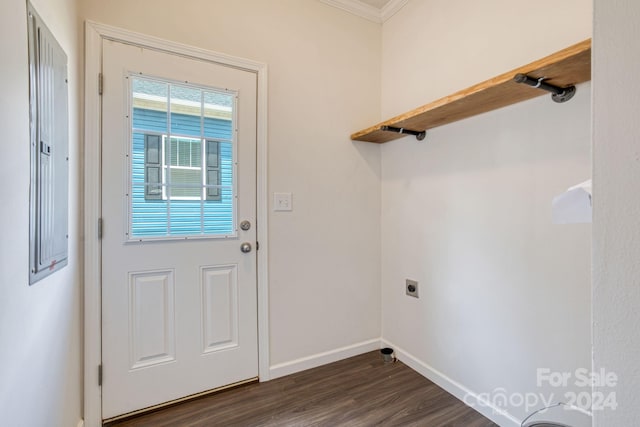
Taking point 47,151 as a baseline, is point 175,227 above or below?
below

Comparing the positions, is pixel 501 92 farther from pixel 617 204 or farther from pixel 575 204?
pixel 617 204

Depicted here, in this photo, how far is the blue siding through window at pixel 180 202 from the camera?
157 cm

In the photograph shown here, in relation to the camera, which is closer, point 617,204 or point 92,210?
point 617,204

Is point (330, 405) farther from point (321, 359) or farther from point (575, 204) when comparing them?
point (575, 204)

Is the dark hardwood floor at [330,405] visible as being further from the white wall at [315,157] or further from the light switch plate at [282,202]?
the light switch plate at [282,202]

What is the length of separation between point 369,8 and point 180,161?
1.81 meters

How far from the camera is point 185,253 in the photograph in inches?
66.0

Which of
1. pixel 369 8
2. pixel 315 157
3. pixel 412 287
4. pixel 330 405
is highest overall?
pixel 369 8

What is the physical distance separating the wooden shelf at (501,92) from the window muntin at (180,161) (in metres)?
1.00

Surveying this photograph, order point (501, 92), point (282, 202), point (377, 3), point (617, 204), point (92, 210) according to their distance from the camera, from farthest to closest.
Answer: point (377, 3) → point (282, 202) → point (92, 210) → point (501, 92) → point (617, 204)

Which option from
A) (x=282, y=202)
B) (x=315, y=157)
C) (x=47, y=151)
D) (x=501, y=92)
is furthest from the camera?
(x=315, y=157)

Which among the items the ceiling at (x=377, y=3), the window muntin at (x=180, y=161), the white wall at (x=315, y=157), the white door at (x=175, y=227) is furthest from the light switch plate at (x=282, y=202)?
the ceiling at (x=377, y=3)

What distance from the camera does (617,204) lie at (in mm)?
457

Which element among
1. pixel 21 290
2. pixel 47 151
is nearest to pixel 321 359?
pixel 21 290
